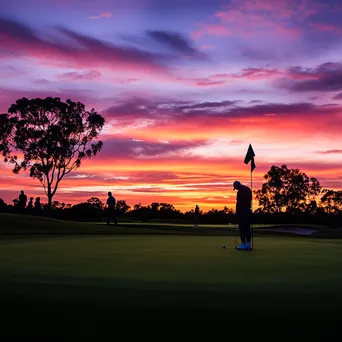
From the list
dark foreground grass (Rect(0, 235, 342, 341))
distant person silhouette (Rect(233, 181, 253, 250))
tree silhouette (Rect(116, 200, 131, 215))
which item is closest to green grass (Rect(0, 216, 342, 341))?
dark foreground grass (Rect(0, 235, 342, 341))

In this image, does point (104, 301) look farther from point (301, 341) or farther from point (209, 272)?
point (209, 272)

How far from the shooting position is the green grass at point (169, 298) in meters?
7.67

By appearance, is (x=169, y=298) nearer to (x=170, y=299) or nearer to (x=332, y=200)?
(x=170, y=299)

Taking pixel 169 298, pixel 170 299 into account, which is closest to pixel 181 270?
pixel 169 298

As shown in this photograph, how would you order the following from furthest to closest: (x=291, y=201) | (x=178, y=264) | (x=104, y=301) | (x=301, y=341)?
(x=291, y=201), (x=178, y=264), (x=104, y=301), (x=301, y=341)

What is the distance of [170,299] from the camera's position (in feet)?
33.2

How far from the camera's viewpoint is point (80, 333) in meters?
7.45

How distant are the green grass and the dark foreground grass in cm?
1

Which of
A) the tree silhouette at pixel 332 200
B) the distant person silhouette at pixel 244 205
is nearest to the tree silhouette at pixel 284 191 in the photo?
the tree silhouette at pixel 332 200

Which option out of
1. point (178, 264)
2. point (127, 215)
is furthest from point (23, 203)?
point (178, 264)

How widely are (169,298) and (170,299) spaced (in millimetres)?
111

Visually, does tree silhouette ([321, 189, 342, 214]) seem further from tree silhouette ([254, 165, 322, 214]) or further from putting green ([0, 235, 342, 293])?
putting green ([0, 235, 342, 293])

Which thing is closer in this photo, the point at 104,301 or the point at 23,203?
the point at 104,301

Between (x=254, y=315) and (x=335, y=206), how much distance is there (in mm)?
130268
